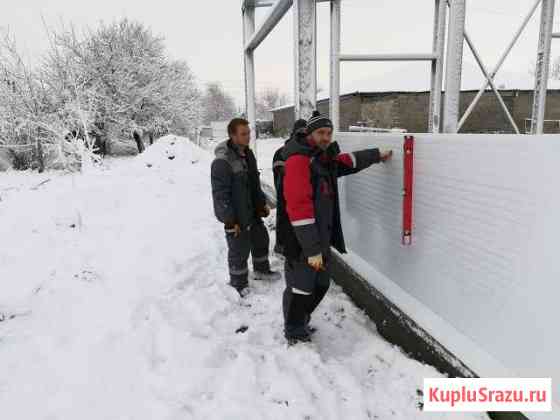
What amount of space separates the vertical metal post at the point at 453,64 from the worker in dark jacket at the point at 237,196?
65.6 inches

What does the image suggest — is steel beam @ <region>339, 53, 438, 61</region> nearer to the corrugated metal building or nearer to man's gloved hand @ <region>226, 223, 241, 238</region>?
man's gloved hand @ <region>226, 223, 241, 238</region>

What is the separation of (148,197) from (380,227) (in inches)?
200

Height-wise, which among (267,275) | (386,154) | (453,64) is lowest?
(267,275)

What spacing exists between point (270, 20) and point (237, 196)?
2.71 m

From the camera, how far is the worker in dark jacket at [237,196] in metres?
3.34

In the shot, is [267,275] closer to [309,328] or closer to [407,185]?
[309,328]

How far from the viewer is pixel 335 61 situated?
3.87 meters

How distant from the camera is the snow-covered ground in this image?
2.15 meters

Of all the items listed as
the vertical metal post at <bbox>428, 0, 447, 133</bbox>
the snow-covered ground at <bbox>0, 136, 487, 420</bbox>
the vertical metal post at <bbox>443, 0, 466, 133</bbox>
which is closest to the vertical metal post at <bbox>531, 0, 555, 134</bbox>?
the vertical metal post at <bbox>428, 0, 447, 133</bbox>

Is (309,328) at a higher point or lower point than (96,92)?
lower

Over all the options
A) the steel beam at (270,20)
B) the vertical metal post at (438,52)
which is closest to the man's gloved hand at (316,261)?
the vertical metal post at (438,52)

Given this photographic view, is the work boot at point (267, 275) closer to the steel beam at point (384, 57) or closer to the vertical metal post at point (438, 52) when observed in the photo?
the vertical metal post at point (438, 52)

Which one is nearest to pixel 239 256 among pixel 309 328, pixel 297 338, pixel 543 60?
pixel 309 328

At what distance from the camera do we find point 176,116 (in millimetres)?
27047
